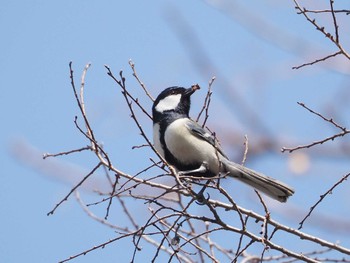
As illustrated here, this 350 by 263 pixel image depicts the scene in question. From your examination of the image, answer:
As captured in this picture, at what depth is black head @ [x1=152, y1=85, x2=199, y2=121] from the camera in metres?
4.67

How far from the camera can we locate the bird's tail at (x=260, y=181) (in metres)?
4.06

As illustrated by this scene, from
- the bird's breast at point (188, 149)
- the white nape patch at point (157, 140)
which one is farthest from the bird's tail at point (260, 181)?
the white nape patch at point (157, 140)

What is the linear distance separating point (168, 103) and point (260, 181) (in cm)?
99

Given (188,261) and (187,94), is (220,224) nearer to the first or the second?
(188,261)

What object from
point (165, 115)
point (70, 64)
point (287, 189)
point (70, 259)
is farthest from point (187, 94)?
point (70, 259)

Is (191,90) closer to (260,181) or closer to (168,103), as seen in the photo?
(168,103)

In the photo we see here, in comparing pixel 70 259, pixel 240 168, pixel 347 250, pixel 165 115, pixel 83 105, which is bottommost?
pixel 70 259

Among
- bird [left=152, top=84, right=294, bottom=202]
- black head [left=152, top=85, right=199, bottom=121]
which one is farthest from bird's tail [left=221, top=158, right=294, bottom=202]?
black head [left=152, top=85, right=199, bottom=121]

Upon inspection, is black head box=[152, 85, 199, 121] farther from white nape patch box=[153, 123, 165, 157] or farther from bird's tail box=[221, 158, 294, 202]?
bird's tail box=[221, 158, 294, 202]

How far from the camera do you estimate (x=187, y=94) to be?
4812 millimetres

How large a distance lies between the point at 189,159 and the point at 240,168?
40cm

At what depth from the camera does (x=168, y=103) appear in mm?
4727

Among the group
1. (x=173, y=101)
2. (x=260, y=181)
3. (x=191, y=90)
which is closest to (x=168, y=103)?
(x=173, y=101)

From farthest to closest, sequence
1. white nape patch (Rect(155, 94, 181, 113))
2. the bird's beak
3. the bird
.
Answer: the bird's beak → white nape patch (Rect(155, 94, 181, 113)) → the bird
